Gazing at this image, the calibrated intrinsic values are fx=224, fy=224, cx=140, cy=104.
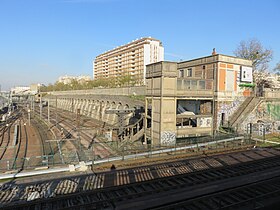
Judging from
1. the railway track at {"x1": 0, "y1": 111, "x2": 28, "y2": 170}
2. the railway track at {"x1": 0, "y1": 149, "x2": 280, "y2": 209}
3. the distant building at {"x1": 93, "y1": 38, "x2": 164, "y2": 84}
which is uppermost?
the distant building at {"x1": 93, "y1": 38, "x2": 164, "y2": 84}

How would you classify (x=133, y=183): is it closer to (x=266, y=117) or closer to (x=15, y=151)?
(x=15, y=151)

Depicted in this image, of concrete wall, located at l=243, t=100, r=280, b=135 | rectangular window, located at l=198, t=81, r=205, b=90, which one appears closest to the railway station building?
rectangular window, located at l=198, t=81, r=205, b=90

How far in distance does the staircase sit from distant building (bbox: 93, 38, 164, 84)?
78.4m

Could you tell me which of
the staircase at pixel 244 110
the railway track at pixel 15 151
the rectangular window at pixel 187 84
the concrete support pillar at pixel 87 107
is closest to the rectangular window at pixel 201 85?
the rectangular window at pixel 187 84

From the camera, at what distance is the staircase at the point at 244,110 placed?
1069 inches

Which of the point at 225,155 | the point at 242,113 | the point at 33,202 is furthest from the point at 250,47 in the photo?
the point at 33,202

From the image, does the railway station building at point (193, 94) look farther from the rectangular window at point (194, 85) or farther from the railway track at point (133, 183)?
the railway track at point (133, 183)

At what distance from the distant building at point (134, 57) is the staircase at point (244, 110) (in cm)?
7836

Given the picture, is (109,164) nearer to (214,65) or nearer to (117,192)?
(117,192)

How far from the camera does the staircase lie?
89.1ft

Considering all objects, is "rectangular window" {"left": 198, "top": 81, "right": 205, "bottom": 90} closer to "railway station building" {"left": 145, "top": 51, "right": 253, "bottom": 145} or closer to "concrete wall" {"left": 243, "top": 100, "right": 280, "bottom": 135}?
"railway station building" {"left": 145, "top": 51, "right": 253, "bottom": 145}

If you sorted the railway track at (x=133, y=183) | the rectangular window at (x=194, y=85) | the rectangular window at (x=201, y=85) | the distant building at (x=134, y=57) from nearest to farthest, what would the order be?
1. the railway track at (x=133, y=183)
2. the rectangular window at (x=194, y=85)
3. the rectangular window at (x=201, y=85)
4. the distant building at (x=134, y=57)

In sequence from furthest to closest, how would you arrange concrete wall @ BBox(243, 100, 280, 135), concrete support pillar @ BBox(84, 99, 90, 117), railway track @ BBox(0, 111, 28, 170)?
concrete support pillar @ BBox(84, 99, 90, 117) < concrete wall @ BBox(243, 100, 280, 135) < railway track @ BBox(0, 111, 28, 170)

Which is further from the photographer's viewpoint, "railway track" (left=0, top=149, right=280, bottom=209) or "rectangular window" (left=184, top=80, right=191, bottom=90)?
"rectangular window" (left=184, top=80, right=191, bottom=90)
